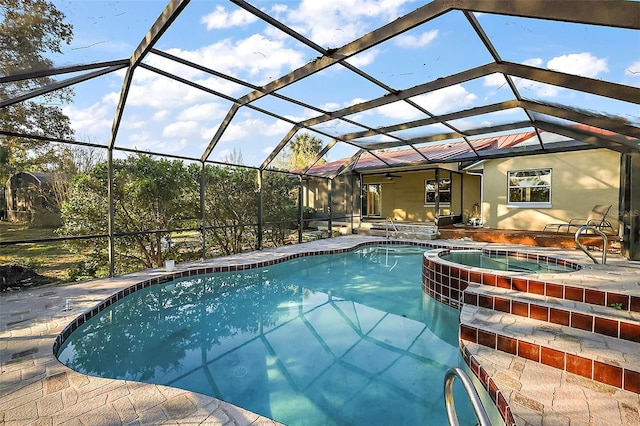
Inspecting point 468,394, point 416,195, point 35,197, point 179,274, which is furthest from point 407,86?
point 416,195

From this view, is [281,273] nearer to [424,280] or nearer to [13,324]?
[424,280]

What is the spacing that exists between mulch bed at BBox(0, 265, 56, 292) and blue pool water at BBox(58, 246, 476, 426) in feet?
7.44

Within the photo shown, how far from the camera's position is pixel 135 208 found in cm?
745

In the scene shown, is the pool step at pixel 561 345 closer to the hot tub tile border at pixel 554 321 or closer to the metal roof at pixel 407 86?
the hot tub tile border at pixel 554 321

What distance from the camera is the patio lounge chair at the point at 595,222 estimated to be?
9189mm

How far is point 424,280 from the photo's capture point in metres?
6.21

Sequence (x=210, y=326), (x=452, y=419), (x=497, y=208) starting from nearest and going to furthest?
(x=452, y=419)
(x=210, y=326)
(x=497, y=208)

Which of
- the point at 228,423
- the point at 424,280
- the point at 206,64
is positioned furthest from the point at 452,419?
the point at 206,64

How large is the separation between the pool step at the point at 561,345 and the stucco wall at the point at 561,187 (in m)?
8.36

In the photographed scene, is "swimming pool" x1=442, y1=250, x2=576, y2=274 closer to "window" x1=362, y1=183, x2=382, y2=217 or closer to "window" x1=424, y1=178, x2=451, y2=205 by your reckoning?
"window" x1=424, y1=178, x2=451, y2=205

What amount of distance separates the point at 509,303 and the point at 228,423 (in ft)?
11.4

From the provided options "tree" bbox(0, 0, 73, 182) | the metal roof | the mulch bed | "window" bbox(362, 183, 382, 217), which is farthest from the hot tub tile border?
"window" bbox(362, 183, 382, 217)

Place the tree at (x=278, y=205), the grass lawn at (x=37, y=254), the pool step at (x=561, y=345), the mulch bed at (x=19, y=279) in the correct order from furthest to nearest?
the tree at (x=278, y=205), the grass lawn at (x=37, y=254), the mulch bed at (x=19, y=279), the pool step at (x=561, y=345)

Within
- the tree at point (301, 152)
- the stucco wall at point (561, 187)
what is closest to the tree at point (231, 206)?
the stucco wall at point (561, 187)
